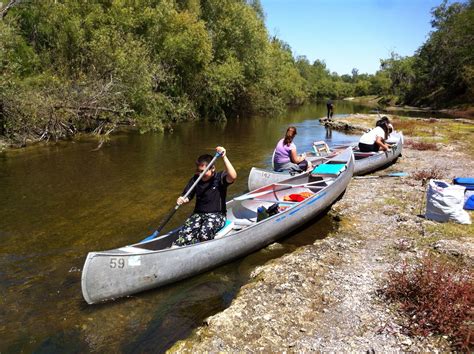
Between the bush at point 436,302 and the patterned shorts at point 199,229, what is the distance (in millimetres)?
3306

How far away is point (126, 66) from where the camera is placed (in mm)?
23234

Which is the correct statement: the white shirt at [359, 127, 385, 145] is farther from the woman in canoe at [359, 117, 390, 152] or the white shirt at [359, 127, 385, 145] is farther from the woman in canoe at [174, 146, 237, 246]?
the woman in canoe at [174, 146, 237, 246]

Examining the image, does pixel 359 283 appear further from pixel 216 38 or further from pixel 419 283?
pixel 216 38

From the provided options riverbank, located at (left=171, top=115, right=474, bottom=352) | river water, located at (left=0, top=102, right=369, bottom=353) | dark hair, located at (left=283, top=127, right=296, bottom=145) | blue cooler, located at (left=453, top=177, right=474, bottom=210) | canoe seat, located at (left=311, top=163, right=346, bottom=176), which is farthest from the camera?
canoe seat, located at (left=311, top=163, right=346, bottom=176)

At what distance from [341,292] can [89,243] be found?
18.7 feet

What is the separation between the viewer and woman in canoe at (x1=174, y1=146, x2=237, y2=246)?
7.30m

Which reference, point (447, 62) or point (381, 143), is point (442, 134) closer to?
point (381, 143)

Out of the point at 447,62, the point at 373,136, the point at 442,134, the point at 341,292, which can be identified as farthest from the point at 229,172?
the point at 447,62

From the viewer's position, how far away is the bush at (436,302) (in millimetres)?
4805

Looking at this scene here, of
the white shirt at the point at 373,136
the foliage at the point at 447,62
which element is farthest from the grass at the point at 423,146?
the foliage at the point at 447,62

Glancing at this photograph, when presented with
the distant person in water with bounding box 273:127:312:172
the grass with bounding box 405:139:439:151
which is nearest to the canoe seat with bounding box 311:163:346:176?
the distant person in water with bounding box 273:127:312:172

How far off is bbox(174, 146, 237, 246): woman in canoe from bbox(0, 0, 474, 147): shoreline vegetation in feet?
48.3

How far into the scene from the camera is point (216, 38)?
36.2 metres

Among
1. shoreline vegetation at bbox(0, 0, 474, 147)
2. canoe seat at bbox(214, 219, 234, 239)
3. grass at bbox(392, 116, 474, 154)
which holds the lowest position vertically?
canoe seat at bbox(214, 219, 234, 239)
